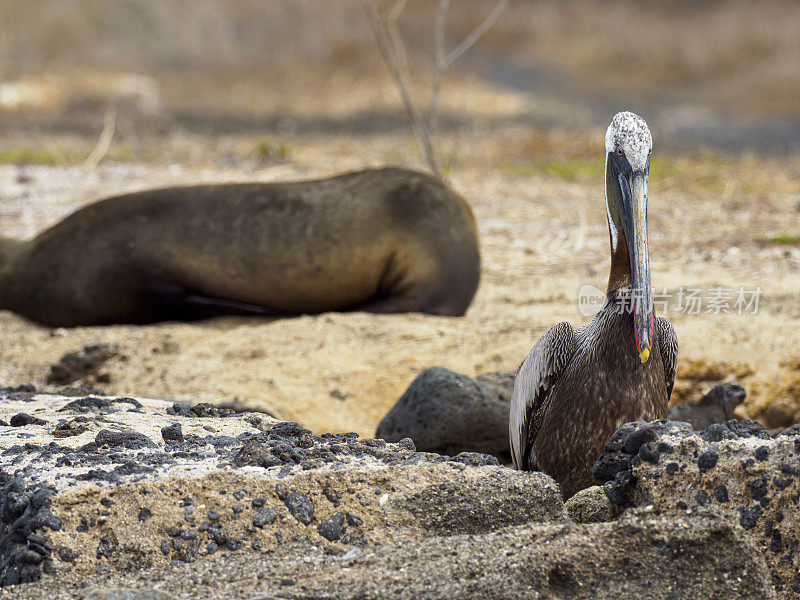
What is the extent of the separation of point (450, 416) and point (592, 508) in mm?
1484

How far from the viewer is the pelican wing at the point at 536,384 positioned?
141 inches

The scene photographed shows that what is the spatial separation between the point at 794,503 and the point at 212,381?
10.3 ft

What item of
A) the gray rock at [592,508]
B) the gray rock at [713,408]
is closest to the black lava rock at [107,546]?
the gray rock at [592,508]

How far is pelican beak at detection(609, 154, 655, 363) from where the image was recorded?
3299mm

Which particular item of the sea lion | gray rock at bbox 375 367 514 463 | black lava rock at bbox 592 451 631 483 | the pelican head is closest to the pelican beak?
the pelican head

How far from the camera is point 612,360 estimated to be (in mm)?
3432

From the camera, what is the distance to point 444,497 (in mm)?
2693

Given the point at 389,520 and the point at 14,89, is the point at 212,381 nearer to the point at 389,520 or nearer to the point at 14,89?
the point at 389,520

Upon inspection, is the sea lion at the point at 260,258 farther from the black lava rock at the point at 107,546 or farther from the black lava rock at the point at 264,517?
the black lava rock at the point at 107,546

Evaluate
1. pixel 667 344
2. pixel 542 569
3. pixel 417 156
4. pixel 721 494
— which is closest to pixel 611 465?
pixel 721 494

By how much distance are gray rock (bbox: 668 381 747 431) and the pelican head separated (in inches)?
46.2

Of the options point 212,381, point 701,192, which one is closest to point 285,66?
point 701,192

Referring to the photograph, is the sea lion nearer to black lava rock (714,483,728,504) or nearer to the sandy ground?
the sandy ground

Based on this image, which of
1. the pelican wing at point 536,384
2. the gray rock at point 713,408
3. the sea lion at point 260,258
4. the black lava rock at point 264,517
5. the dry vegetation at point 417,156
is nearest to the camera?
the black lava rock at point 264,517
